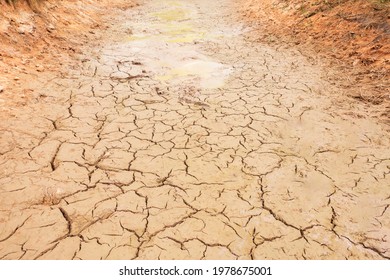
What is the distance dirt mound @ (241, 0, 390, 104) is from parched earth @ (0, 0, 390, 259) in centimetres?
48

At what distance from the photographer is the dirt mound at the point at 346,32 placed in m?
4.00

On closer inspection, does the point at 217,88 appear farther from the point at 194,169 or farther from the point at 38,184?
the point at 38,184

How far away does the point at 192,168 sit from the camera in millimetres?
2531

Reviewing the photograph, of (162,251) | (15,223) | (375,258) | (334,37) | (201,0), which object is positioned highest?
(201,0)

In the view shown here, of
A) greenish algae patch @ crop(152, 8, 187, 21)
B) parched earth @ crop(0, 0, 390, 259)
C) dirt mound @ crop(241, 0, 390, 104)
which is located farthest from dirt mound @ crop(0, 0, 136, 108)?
dirt mound @ crop(241, 0, 390, 104)

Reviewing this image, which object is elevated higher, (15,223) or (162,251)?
(15,223)

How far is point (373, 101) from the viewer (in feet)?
11.4

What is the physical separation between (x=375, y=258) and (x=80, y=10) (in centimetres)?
723

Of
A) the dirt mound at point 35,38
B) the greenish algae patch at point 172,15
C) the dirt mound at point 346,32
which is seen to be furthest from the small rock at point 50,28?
the dirt mound at point 346,32

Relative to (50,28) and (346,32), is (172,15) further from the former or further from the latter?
(346,32)

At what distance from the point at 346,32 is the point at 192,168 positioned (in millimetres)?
4160

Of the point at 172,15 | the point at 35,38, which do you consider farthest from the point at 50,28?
the point at 172,15
